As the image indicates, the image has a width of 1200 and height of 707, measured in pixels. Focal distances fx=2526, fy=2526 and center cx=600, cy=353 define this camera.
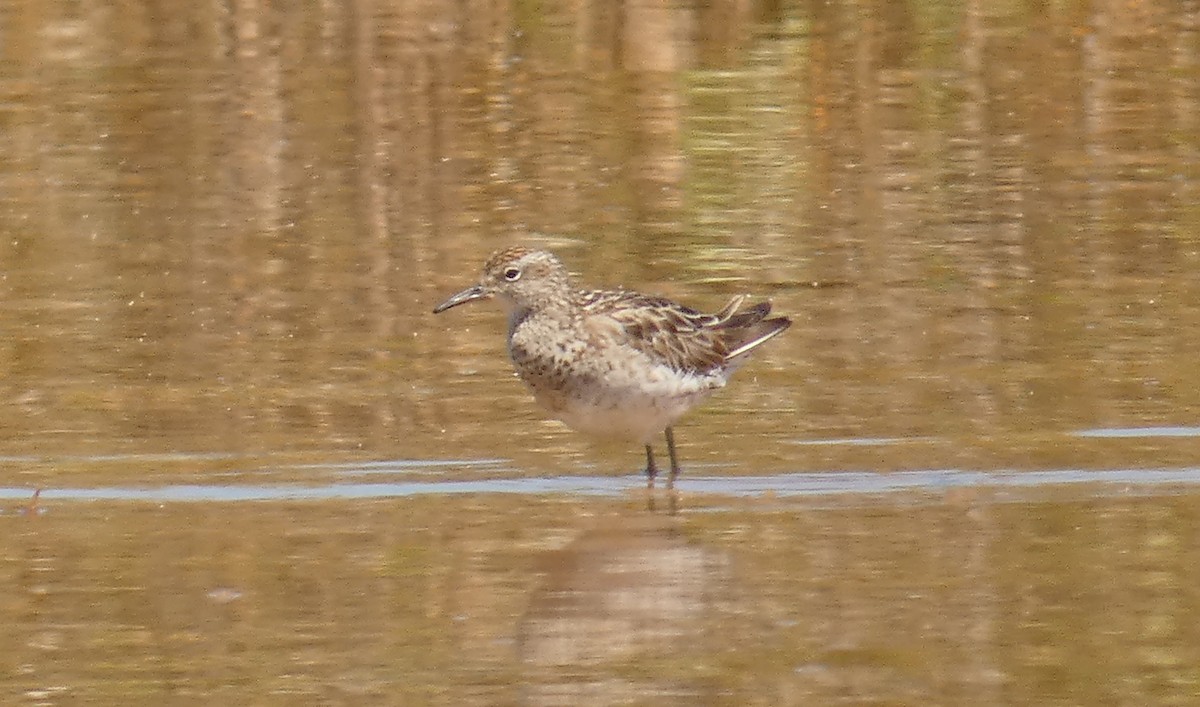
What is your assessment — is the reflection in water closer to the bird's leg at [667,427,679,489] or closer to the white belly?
the bird's leg at [667,427,679,489]

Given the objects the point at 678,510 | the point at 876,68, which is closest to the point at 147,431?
the point at 678,510

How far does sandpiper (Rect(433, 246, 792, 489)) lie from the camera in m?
10.3

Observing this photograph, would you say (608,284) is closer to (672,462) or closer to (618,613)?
(672,462)

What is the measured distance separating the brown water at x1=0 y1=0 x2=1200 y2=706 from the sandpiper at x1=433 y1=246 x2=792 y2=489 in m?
0.29

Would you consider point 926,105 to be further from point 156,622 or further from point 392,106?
point 156,622

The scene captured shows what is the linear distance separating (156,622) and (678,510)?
7.66ft

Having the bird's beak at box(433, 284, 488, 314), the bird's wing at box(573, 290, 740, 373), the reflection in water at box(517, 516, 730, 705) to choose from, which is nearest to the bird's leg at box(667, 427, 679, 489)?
the bird's wing at box(573, 290, 740, 373)

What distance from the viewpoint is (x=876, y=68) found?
19500 mm

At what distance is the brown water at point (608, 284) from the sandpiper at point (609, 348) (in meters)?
0.29

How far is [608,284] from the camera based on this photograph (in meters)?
13.5

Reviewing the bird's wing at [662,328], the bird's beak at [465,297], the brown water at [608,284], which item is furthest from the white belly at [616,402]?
the bird's beak at [465,297]

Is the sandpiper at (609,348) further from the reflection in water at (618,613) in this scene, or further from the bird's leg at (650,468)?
the reflection in water at (618,613)

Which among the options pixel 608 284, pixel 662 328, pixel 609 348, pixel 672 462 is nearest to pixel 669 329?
pixel 662 328

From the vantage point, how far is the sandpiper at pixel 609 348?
10.3 m
